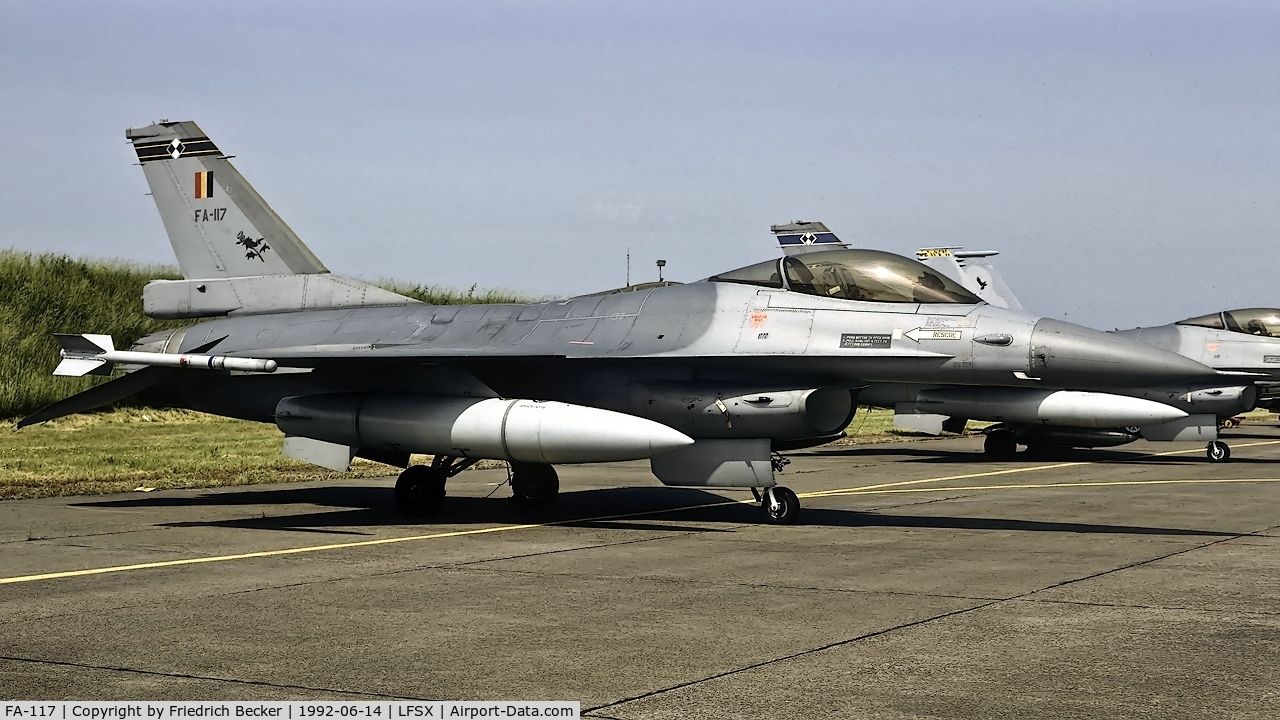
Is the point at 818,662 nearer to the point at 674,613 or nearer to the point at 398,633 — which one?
the point at 674,613

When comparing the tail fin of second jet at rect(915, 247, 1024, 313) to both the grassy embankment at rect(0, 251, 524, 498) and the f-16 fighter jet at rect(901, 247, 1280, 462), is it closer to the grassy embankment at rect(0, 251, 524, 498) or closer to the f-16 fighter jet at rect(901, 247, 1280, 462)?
the f-16 fighter jet at rect(901, 247, 1280, 462)

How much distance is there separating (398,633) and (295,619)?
77cm

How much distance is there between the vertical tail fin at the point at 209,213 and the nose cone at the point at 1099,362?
8.73 metres

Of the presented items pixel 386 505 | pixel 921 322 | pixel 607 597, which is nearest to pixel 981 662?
pixel 607 597

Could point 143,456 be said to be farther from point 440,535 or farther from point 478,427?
point 440,535

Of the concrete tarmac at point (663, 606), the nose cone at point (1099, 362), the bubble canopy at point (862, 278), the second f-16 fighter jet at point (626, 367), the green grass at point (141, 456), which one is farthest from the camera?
the green grass at point (141, 456)

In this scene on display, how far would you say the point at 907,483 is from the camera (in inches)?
719

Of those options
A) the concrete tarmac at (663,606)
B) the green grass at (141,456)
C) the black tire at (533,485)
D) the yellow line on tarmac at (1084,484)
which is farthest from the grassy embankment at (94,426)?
the yellow line on tarmac at (1084,484)

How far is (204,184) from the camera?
1598 centimetres

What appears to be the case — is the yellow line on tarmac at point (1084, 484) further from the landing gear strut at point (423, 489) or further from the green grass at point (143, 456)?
the green grass at point (143, 456)

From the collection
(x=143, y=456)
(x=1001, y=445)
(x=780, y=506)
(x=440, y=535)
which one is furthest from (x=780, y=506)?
(x=1001, y=445)

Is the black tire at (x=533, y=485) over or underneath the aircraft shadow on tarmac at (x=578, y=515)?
over

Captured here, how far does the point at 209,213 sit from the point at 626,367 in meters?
6.32

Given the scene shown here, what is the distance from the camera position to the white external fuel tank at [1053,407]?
19.2 metres
